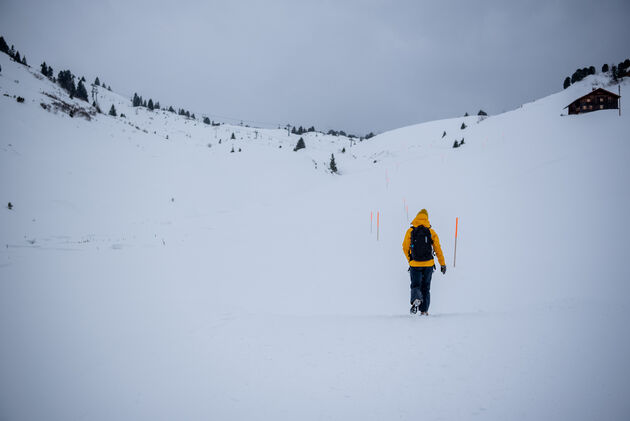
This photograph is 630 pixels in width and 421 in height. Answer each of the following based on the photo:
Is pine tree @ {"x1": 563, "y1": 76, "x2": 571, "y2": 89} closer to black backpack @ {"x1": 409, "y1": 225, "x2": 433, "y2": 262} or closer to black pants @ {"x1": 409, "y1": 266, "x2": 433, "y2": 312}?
black backpack @ {"x1": 409, "y1": 225, "x2": 433, "y2": 262}

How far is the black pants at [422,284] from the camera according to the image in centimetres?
593

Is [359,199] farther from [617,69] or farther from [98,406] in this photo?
[617,69]

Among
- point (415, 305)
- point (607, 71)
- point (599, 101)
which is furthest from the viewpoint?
point (607, 71)

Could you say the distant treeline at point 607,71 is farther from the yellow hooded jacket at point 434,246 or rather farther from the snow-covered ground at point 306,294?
the yellow hooded jacket at point 434,246

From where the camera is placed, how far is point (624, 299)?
5.80 metres

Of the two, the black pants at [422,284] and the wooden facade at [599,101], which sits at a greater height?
the wooden facade at [599,101]

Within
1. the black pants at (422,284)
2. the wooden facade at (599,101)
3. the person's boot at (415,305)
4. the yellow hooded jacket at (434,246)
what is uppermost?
the wooden facade at (599,101)

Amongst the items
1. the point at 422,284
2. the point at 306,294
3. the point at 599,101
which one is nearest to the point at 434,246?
the point at 422,284

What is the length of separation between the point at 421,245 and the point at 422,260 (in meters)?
0.35

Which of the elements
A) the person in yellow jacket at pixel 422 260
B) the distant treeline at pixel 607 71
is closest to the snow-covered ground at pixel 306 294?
the person in yellow jacket at pixel 422 260

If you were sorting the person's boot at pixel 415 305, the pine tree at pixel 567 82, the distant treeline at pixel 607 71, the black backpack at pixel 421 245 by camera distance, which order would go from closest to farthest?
1. the person's boot at pixel 415 305
2. the black backpack at pixel 421 245
3. the distant treeline at pixel 607 71
4. the pine tree at pixel 567 82

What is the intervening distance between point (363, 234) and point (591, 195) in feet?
→ 36.1

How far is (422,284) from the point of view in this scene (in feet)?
20.0

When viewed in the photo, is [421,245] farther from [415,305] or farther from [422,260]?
[415,305]
